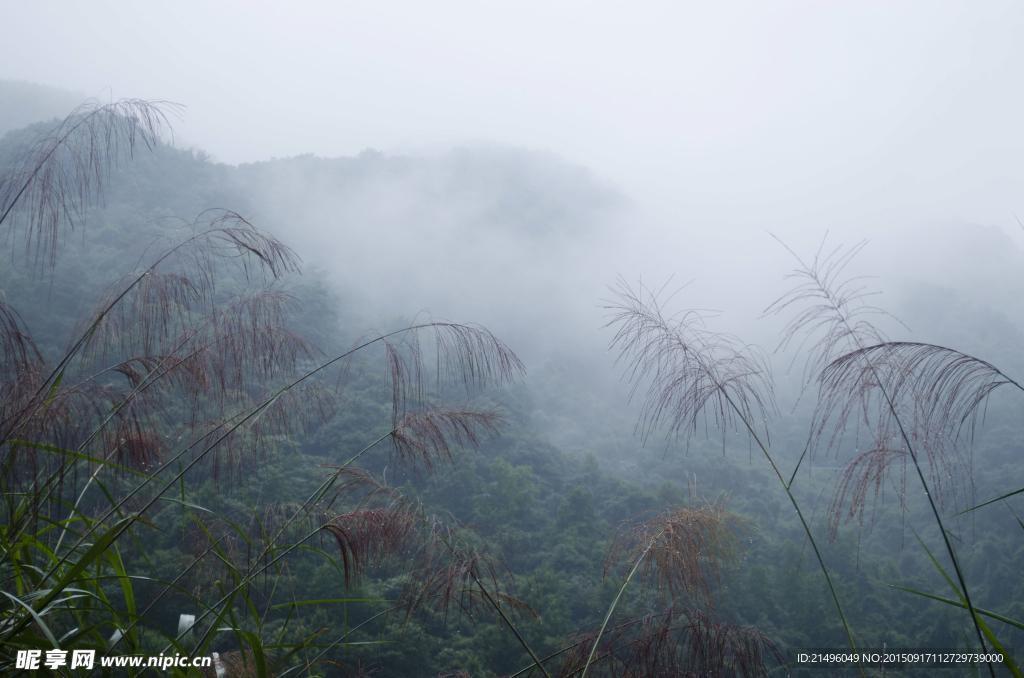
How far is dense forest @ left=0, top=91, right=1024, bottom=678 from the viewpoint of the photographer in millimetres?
1373

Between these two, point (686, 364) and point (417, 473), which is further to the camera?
point (417, 473)

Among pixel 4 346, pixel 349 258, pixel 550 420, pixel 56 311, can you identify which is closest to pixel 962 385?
pixel 4 346

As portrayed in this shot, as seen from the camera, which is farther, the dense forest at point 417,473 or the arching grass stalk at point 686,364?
the arching grass stalk at point 686,364

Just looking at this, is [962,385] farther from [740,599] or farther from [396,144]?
[396,144]

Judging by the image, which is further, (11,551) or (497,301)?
(497,301)

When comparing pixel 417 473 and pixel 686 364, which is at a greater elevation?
pixel 686 364

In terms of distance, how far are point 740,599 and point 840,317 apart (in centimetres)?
1610

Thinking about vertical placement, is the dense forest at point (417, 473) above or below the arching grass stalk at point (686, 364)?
below

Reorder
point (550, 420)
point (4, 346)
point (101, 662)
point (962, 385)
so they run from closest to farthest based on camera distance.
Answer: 1. point (101, 662)
2. point (962, 385)
3. point (4, 346)
4. point (550, 420)

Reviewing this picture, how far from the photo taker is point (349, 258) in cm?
3447

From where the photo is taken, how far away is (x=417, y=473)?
2.10m

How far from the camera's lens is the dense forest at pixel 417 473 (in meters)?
1.37

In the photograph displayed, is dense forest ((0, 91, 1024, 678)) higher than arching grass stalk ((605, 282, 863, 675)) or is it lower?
lower

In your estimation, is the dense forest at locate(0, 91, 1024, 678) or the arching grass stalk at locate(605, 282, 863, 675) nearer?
the dense forest at locate(0, 91, 1024, 678)
